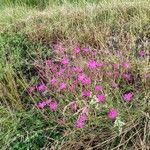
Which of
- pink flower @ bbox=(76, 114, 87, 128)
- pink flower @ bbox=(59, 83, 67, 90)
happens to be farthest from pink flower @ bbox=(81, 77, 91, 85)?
pink flower @ bbox=(76, 114, 87, 128)

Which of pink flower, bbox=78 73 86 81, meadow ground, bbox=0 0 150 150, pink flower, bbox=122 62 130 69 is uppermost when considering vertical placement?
pink flower, bbox=122 62 130 69

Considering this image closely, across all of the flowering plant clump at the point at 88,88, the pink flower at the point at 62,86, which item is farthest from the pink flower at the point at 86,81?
the pink flower at the point at 62,86

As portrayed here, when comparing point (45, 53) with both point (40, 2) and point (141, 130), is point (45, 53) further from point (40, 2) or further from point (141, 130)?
point (40, 2)

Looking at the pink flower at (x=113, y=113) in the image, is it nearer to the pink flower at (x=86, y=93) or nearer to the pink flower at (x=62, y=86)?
the pink flower at (x=86, y=93)

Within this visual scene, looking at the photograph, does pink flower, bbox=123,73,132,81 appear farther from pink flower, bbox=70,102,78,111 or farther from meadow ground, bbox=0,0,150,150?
pink flower, bbox=70,102,78,111

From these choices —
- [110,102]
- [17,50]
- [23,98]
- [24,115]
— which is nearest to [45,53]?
[17,50]

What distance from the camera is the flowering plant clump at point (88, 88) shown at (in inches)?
138

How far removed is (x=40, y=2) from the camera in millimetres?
8344

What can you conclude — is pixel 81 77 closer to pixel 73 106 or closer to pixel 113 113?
pixel 73 106

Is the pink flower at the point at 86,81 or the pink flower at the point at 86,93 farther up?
the pink flower at the point at 86,81

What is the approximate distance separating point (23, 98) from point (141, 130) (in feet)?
4.63

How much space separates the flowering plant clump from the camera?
3.51 m

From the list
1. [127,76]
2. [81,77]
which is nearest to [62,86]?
[81,77]

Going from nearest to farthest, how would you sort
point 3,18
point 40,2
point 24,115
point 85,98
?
point 85,98, point 24,115, point 3,18, point 40,2
